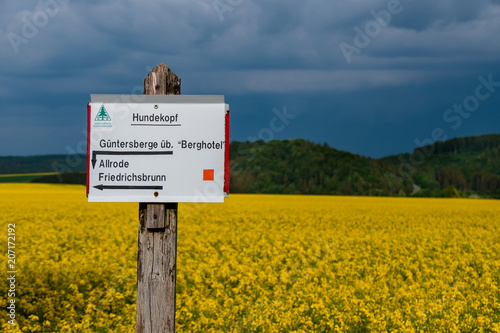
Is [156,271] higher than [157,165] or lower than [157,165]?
lower

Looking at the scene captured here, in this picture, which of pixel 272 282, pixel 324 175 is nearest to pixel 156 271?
pixel 272 282

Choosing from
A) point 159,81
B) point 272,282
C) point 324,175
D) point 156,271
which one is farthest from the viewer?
point 324,175

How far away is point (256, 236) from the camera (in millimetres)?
14406

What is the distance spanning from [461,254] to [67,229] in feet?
40.9

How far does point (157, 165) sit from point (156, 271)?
975 millimetres

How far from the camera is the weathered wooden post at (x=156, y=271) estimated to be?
14.0 feet

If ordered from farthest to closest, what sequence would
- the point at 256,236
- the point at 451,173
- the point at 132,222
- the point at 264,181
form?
the point at 451,173, the point at 264,181, the point at 132,222, the point at 256,236

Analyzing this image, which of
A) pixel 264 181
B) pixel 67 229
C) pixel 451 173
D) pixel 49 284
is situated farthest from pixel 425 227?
pixel 451 173

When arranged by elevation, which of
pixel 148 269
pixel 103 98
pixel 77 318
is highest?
pixel 103 98

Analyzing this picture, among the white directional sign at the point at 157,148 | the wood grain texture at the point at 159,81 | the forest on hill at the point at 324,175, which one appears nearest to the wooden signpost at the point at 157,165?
the white directional sign at the point at 157,148

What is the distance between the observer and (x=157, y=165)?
4.34 m

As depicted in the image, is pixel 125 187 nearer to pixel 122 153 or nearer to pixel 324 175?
pixel 122 153

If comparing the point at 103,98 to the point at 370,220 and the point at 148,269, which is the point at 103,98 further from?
the point at 370,220

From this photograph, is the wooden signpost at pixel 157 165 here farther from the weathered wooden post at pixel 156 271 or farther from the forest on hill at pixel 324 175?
the forest on hill at pixel 324 175
